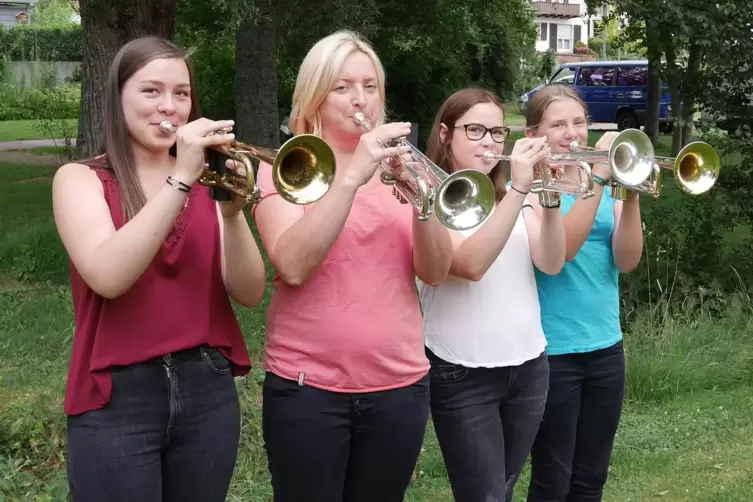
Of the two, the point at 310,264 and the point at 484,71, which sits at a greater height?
the point at 484,71

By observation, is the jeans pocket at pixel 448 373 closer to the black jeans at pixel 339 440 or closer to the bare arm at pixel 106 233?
the black jeans at pixel 339 440

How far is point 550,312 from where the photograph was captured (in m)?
2.90

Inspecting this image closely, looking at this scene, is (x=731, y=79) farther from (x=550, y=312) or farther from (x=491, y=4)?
(x=491, y=4)

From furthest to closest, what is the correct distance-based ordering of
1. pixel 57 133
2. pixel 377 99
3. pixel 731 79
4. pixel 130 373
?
1. pixel 57 133
2. pixel 731 79
3. pixel 377 99
4. pixel 130 373

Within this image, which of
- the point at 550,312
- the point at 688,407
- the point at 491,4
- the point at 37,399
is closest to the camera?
the point at 550,312

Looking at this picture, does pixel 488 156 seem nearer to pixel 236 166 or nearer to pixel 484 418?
pixel 484 418

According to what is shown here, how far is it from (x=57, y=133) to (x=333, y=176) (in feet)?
44.7

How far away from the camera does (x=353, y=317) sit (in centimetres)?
227

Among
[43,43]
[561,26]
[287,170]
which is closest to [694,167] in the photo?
[287,170]

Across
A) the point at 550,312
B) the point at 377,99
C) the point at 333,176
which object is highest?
the point at 377,99

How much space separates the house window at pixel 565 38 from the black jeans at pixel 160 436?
2212 inches

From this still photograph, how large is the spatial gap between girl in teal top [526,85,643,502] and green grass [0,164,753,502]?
1.05 meters

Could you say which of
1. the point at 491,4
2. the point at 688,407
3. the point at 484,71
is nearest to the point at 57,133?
the point at 491,4

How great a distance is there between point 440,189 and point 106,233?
87cm
